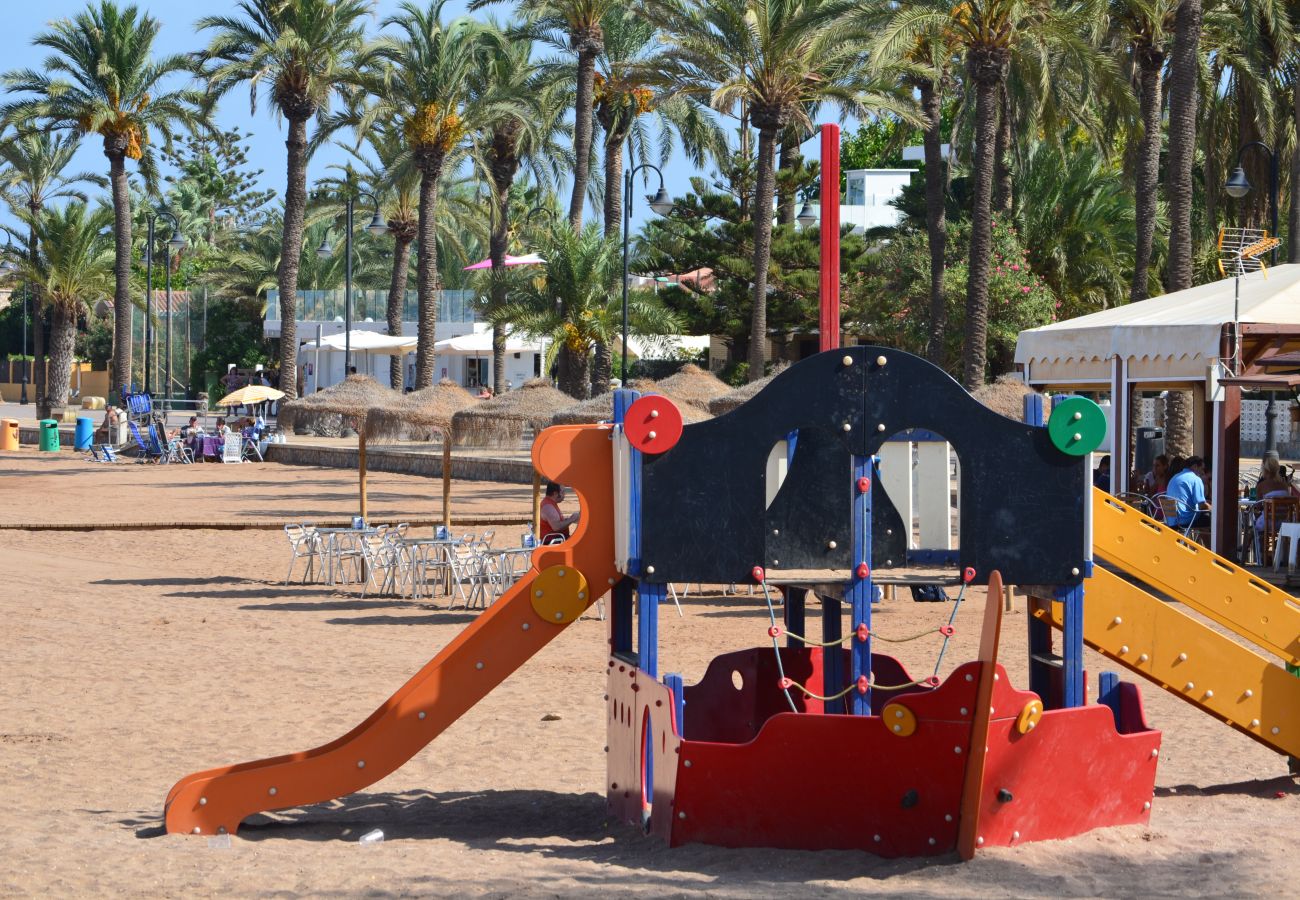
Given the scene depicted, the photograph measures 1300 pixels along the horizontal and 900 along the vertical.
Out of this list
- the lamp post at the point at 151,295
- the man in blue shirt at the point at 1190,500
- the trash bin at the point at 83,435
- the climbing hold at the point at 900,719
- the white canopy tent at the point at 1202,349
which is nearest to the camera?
the climbing hold at the point at 900,719

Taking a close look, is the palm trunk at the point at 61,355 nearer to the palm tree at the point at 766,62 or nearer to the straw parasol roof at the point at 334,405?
the straw parasol roof at the point at 334,405

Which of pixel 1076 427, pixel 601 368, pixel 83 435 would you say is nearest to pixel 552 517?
pixel 1076 427

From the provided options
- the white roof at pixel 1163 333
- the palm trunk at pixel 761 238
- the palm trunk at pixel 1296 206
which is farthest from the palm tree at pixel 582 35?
the white roof at pixel 1163 333

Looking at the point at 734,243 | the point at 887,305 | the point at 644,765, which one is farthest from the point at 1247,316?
the point at 734,243

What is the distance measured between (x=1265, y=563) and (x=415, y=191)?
4182 centimetres

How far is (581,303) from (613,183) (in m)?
6.98

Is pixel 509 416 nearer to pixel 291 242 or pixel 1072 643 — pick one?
pixel 291 242

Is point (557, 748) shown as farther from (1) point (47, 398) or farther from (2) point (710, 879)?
(1) point (47, 398)

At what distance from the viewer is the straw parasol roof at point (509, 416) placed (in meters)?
34.7

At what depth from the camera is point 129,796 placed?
26.5 feet

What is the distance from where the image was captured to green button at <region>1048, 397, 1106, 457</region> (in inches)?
273

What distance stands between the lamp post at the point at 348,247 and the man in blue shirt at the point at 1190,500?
30.8 metres

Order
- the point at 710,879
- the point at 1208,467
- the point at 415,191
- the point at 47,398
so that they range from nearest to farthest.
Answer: the point at 710,879 → the point at 1208,467 → the point at 47,398 → the point at 415,191

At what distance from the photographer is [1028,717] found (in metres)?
6.74
